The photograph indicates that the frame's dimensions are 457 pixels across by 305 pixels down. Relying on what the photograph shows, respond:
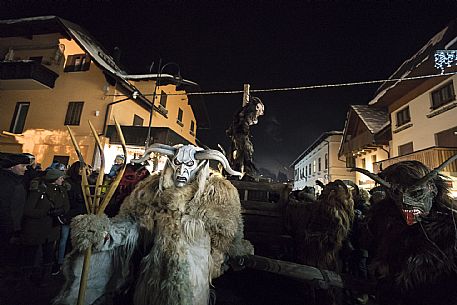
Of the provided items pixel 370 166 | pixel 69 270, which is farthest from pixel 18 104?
pixel 370 166

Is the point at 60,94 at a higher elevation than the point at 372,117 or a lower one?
lower

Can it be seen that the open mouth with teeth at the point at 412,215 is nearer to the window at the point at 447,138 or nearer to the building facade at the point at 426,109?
the building facade at the point at 426,109

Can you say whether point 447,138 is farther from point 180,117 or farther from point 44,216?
point 180,117

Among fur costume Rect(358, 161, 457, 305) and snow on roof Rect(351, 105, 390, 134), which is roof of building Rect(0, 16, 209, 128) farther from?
snow on roof Rect(351, 105, 390, 134)

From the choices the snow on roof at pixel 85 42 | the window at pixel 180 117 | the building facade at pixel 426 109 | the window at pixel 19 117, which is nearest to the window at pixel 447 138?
the building facade at pixel 426 109

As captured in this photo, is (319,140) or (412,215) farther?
(319,140)

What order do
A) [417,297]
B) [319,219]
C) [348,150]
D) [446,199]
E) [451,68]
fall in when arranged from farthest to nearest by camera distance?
[348,150], [451,68], [319,219], [446,199], [417,297]

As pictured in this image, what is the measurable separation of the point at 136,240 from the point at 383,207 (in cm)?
267

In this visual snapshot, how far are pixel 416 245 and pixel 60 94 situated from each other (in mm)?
16992

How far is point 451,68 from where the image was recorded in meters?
8.81

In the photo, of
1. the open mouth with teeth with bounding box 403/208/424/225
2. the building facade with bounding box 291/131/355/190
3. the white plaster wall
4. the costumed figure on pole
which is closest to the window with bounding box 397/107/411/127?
the white plaster wall

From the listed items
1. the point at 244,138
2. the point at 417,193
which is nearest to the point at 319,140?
the point at 244,138

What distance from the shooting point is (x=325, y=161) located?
25.8 meters

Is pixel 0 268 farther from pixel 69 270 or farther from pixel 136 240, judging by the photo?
pixel 136 240
